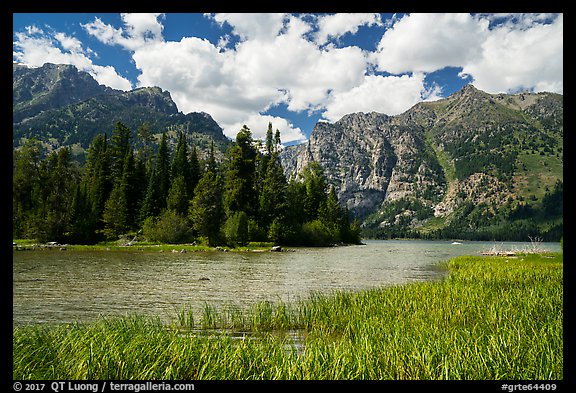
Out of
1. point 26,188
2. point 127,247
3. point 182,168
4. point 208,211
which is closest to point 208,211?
point 208,211

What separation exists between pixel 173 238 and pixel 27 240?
917 inches

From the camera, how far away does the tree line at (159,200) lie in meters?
65.3

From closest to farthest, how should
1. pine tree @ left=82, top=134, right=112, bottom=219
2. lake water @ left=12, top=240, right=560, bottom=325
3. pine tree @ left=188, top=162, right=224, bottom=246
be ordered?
1. lake water @ left=12, top=240, right=560, bottom=325
2. pine tree @ left=188, top=162, right=224, bottom=246
3. pine tree @ left=82, top=134, right=112, bottom=219

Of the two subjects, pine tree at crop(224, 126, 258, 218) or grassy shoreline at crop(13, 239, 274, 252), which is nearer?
grassy shoreline at crop(13, 239, 274, 252)

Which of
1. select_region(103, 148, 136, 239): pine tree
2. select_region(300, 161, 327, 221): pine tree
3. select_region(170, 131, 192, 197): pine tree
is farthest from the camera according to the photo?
select_region(300, 161, 327, 221): pine tree

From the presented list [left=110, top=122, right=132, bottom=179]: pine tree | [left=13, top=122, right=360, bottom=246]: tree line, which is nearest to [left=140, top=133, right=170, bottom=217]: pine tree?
[left=13, top=122, right=360, bottom=246]: tree line

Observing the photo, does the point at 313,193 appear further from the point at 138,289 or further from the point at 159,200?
the point at 138,289

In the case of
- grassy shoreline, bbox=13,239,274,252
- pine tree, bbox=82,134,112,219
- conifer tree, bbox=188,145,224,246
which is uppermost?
pine tree, bbox=82,134,112,219

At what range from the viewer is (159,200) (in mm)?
76938

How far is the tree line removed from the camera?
2571 inches

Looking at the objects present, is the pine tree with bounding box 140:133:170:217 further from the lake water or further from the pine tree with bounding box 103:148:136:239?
the lake water

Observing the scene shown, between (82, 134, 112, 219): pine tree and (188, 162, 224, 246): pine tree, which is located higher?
(82, 134, 112, 219): pine tree

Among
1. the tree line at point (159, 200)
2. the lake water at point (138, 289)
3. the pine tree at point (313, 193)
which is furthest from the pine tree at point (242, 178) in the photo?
the lake water at point (138, 289)
